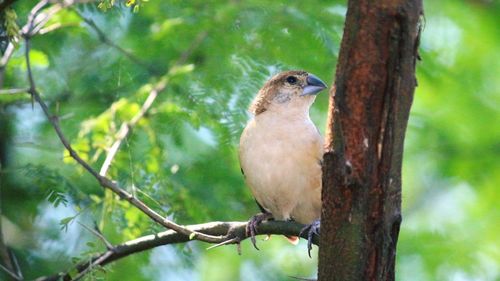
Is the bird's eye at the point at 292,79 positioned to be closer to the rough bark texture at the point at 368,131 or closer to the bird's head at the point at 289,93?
the bird's head at the point at 289,93

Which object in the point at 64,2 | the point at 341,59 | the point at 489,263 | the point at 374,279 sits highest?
the point at 64,2

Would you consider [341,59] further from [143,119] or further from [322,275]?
[143,119]

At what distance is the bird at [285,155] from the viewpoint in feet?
21.7

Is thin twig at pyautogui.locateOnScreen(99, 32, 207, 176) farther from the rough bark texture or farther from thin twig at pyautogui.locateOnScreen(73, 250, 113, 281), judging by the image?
the rough bark texture

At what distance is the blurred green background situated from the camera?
6.88m

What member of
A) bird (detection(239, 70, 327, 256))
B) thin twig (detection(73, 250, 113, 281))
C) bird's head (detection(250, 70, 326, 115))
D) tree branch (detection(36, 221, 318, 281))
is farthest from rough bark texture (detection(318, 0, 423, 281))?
bird's head (detection(250, 70, 326, 115))


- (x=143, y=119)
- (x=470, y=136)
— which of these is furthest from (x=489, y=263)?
(x=143, y=119)

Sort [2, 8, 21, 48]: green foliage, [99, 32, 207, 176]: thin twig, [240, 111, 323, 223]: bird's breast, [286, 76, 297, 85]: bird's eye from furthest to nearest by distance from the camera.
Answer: [286, 76, 297, 85]: bird's eye < [240, 111, 323, 223]: bird's breast < [99, 32, 207, 176]: thin twig < [2, 8, 21, 48]: green foliage

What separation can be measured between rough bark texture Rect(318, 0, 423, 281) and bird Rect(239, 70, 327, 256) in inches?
84.3

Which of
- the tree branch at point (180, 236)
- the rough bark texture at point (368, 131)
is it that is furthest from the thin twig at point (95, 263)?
the rough bark texture at point (368, 131)

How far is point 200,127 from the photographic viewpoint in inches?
296

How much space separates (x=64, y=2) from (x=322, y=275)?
3.84 meters

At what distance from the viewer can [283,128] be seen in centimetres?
683

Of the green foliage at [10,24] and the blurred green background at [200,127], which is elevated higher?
the blurred green background at [200,127]
